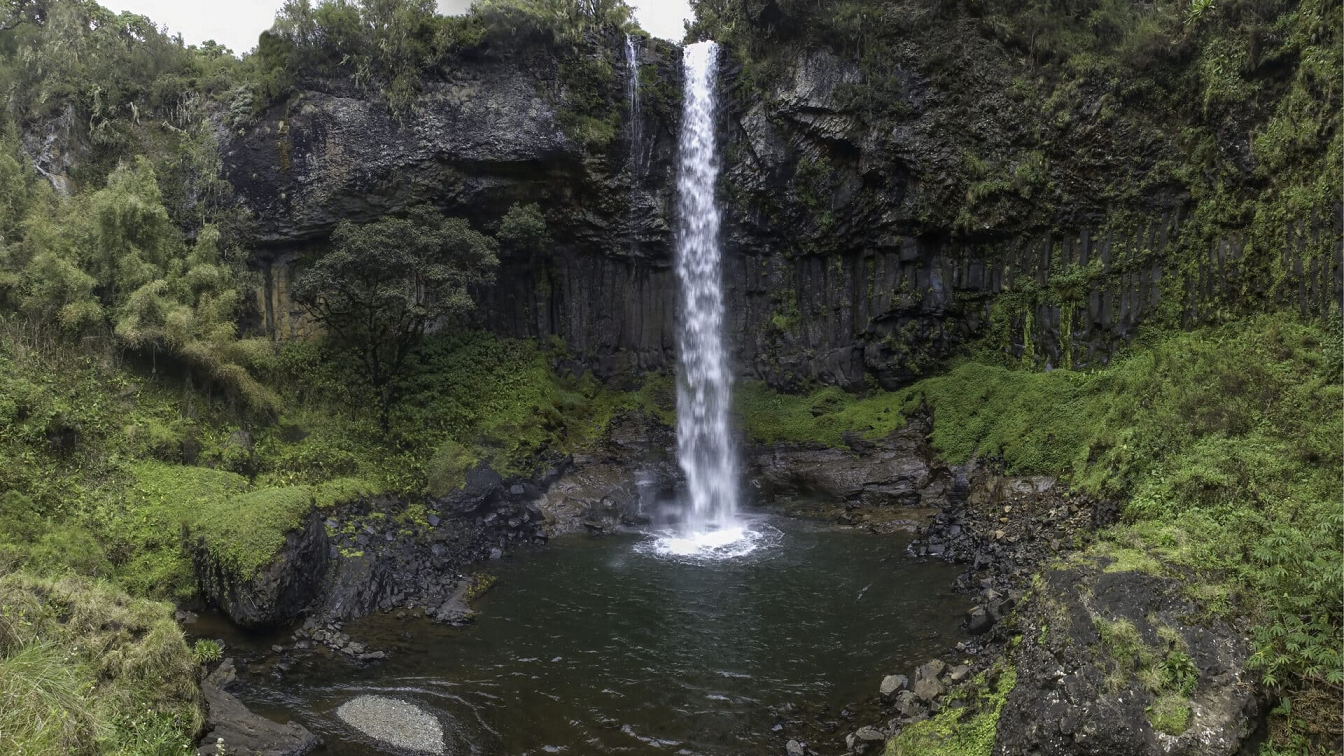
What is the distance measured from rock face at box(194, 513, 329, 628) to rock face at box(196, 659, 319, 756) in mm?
2317

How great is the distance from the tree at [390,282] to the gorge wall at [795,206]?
9.54ft

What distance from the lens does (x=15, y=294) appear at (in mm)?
15406

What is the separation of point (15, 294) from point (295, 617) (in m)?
10.1

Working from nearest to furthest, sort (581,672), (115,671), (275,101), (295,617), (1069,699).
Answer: (1069,699), (115,671), (581,672), (295,617), (275,101)

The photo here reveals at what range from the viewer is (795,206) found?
73.2 ft

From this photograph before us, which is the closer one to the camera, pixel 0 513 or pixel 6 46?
pixel 0 513

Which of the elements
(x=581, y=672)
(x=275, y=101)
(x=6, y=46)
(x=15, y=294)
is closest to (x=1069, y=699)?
(x=581, y=672)

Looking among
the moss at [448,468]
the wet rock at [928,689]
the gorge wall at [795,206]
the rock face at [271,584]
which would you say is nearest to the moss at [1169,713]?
the wet rock at [928,689]

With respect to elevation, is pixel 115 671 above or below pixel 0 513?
below

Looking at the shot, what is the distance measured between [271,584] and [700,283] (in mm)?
15212

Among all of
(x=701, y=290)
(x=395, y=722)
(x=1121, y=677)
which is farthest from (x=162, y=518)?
(x=701, y=290)

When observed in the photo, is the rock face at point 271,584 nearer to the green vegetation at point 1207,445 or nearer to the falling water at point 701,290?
the falling water at point 701,290

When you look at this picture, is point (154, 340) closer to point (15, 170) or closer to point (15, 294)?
point (15, 294)

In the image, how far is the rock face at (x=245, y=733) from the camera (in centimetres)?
804
